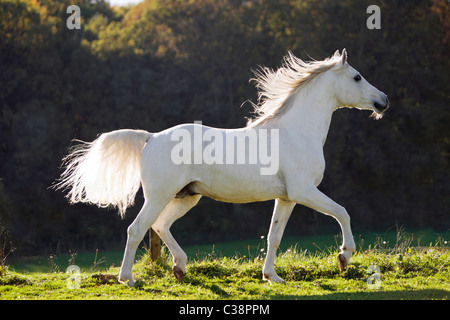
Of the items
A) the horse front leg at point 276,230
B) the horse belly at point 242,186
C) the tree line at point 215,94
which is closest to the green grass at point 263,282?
the horse front leg at point 276,230

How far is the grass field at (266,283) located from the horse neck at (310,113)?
5.58ft

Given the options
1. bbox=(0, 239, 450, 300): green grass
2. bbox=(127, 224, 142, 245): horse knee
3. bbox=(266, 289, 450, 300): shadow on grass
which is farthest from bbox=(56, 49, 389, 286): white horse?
bbox=(266, 289, 450, 300): shadow on grass

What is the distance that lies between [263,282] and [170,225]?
4.32 feet

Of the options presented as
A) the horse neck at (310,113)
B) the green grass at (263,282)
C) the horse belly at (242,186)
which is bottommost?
the green grass at (263,282)

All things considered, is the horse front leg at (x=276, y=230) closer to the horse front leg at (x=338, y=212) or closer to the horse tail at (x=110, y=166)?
the horse front leg at (x=338, y=212)

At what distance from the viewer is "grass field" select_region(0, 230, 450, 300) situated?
20.5ft

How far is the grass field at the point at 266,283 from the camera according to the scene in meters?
6.23

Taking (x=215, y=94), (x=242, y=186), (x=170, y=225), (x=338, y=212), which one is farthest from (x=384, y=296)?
(x=215, y=94)

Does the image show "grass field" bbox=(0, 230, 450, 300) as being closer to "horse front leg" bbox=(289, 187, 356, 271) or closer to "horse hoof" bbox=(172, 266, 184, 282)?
"horse hoof" bbox=(172, 266, 184, 282)

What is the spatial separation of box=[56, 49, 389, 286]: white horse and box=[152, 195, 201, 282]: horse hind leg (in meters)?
0.01

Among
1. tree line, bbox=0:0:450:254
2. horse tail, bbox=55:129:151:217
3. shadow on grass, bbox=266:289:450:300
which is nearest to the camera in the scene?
shadow on grass, bbox=266:289:450:300

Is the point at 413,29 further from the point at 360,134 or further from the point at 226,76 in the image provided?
the point at 226,76

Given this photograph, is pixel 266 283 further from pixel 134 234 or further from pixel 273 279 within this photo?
pixel 134 234

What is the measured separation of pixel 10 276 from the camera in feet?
24.3
